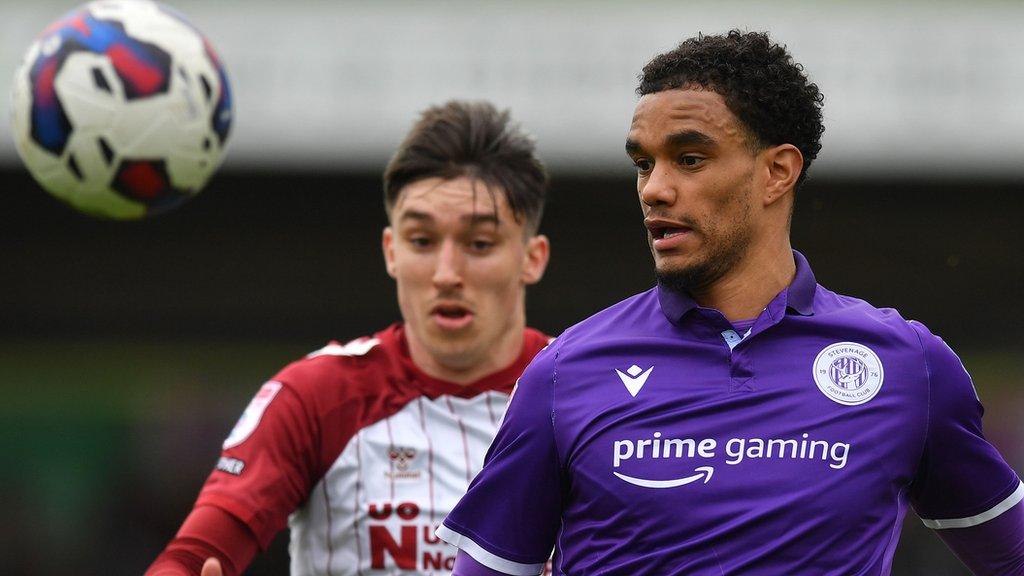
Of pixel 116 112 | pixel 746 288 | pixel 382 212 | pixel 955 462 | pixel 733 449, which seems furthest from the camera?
pixel 382 212

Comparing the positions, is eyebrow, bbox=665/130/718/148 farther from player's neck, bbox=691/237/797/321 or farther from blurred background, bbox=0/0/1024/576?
blurred background, bbox=0/0/1024/576

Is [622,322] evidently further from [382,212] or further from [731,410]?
[382,212]

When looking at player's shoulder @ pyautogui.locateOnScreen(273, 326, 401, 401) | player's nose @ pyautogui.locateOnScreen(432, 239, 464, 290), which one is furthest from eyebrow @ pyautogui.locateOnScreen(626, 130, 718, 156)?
player's shoulder @ pyautogui.locateOnScreen(273, 326, 401, 401)

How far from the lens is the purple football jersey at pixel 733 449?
3.29 m

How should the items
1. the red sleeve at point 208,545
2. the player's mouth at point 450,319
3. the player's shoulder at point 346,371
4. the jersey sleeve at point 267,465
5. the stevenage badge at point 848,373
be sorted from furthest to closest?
the player's mouth at point 450,319 < the player's shoulder at point 346,371 < the jersey sleeve at point 267,465 < the red sleeve at point 208,545 < the stevenage badge at point 848,373

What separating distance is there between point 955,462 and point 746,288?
0.61 m

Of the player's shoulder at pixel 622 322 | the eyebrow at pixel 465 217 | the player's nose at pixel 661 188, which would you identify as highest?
the player's nose at pixel 661 188

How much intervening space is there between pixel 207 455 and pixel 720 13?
799cm

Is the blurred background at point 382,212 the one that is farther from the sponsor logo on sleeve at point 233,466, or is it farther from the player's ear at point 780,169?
the player's ear at point 780,169

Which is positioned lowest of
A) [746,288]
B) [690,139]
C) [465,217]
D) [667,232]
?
[465,217]

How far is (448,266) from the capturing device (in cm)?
511

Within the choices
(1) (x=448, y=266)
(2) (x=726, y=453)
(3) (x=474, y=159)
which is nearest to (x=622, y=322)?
(2) (x=726, y=453)

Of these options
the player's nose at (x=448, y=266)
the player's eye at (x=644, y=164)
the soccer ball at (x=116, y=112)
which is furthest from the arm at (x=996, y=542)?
the soccer ball at (x=116, y=112)

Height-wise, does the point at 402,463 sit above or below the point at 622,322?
below
